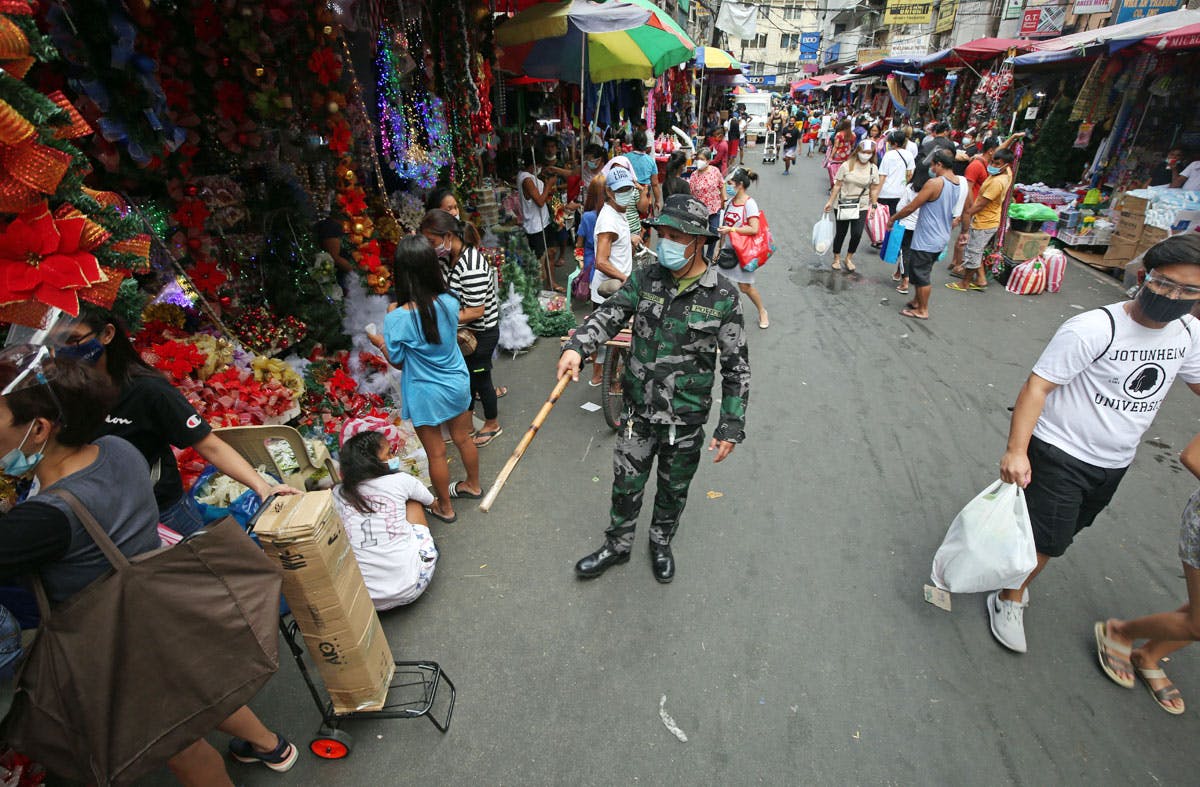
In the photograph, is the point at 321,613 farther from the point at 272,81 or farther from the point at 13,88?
the point at 272,81

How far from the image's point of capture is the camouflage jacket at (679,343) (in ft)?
8.58

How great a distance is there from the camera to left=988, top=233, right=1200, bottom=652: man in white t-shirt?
88.1 inches

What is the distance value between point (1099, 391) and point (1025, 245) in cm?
718

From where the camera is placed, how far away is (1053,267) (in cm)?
768

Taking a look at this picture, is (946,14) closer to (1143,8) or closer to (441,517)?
(1143,8)

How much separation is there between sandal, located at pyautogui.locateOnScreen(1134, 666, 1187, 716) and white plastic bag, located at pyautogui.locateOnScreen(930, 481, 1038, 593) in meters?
0.68

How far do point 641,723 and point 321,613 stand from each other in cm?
146

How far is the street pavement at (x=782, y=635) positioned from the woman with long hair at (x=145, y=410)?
1167mm

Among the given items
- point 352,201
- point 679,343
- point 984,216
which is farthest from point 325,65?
point 984,216

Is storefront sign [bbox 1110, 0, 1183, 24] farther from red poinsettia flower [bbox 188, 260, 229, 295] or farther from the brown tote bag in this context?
the brown tote bag

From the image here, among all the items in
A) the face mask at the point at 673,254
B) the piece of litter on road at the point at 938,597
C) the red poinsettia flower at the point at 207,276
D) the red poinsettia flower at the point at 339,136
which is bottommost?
the piece of litter on road at the point at 938,597

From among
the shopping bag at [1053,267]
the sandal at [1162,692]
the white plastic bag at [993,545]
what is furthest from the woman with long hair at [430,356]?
the shopping bag at [1053,267]

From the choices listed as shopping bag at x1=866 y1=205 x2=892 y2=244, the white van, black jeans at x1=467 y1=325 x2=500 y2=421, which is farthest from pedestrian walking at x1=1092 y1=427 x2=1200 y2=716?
the white van

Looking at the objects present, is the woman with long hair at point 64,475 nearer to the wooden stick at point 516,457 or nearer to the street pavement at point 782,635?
the wooden stick at point 516,457
